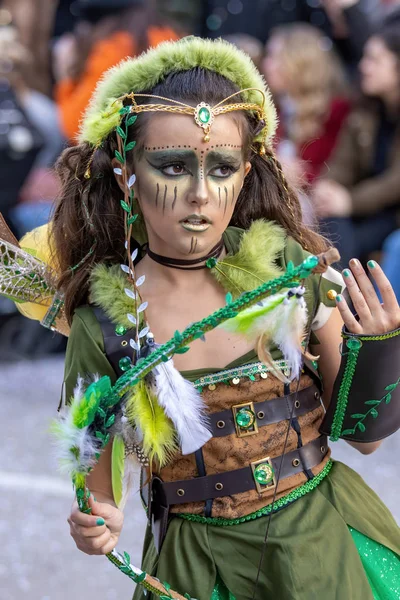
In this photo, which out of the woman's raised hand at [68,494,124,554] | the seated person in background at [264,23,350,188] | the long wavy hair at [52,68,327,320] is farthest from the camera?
the seated person in background at [264,23,350,188]

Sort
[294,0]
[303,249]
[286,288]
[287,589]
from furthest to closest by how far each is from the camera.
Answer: [294,0], [303,249], [287,589], [286,288]

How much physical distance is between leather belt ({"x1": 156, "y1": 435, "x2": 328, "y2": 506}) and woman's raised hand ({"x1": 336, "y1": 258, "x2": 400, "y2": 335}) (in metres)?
0.29

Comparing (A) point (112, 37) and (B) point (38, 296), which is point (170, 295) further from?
(A) point (112, 37)

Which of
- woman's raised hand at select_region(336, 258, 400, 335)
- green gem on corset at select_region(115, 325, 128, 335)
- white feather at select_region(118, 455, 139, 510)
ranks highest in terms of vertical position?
woman's raised hand at select_region(336, 258, 400, 335)

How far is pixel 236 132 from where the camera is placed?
1943 millimetres

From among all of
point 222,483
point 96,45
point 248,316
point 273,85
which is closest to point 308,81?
point 273,85

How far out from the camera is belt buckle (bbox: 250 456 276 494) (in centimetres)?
192

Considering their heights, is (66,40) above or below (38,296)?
above

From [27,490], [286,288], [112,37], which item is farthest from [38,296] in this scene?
[112,37]

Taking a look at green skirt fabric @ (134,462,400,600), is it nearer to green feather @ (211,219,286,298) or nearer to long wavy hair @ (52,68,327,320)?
green feather @ (211,219,286,298)

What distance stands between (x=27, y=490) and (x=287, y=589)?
2773 mm

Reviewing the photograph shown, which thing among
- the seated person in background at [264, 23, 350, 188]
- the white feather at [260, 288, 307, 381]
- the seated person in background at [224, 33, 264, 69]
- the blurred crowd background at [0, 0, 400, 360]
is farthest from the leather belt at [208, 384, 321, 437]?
the seated person in background at [224, 33, 264, 69]

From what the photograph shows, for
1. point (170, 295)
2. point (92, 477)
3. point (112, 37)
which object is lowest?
point (92, 477)

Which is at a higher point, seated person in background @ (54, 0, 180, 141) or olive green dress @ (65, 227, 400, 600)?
seated person in background @ (54, 0, 180, 141)
